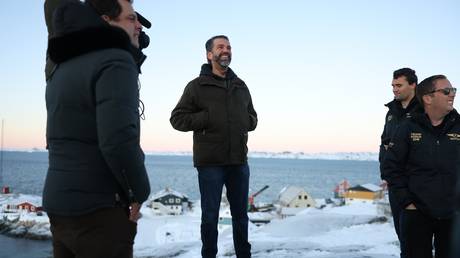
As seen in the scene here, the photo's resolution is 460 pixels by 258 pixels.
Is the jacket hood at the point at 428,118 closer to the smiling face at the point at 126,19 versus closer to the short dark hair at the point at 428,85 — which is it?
the short dark hair at the point at 428,85

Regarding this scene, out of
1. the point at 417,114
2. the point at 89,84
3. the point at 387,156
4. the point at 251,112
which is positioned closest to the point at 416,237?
the point at 387,156

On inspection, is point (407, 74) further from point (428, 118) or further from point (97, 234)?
point (97, 234)

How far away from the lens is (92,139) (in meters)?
2.05

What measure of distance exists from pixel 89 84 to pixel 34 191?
3266 inches

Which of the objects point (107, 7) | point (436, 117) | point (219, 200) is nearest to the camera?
point (107, 7)

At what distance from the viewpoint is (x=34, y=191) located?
76625mm

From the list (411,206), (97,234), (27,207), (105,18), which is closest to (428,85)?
(411,206)

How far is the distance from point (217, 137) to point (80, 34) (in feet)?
8.62

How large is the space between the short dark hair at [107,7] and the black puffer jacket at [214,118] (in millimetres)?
2363

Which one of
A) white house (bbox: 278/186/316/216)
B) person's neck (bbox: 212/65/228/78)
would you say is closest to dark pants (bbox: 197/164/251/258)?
person's neck (bbox: 212/65/228/78)

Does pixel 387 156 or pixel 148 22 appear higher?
pixel 148 22

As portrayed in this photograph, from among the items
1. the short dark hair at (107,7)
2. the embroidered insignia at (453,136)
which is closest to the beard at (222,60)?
the embroidered insignia at (453,136)

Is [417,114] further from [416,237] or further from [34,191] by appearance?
[34,191]

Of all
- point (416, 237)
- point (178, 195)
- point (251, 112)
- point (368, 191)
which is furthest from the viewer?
point (368, 191)
